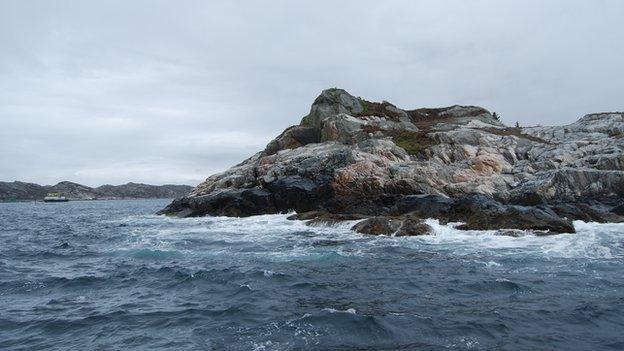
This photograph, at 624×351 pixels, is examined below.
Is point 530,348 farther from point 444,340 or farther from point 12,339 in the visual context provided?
point 12,339

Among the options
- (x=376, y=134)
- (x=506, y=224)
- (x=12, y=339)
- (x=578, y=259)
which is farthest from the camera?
(x=376, y=134)

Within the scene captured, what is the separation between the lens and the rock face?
3231cm

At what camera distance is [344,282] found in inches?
638

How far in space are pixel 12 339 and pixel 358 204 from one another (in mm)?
29395

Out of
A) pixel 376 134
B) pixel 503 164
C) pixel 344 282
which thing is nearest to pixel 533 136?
pixel 503 164

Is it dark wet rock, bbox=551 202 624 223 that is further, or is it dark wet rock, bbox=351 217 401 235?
dark wet rock, bbox=551 202 624 223

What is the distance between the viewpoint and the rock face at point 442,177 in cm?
3231

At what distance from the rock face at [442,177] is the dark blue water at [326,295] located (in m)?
6.78

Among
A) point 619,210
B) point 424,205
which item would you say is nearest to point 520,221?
point 424,205

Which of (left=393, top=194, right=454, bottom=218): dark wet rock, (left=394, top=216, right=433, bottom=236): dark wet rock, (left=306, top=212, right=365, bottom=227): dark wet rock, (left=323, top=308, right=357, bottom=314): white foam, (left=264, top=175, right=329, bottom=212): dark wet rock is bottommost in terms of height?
(left=323, top=308, right=357, bottom=314): white foam

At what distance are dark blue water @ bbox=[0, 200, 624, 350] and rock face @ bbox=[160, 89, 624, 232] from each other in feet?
22.2

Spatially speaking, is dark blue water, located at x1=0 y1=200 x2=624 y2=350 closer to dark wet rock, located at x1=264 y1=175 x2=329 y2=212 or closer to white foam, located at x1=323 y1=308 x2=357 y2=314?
white foam, located at x1=323 y1=308 x2=357 y2=314

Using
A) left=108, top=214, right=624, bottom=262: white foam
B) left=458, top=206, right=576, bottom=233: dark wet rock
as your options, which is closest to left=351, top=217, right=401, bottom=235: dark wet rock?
left=108, top=214, right=624, bottom=262: white foam

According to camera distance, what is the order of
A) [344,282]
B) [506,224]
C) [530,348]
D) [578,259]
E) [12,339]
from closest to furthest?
[530,348] < [12,339] < [344,282] < [578,259] < [506,224]
